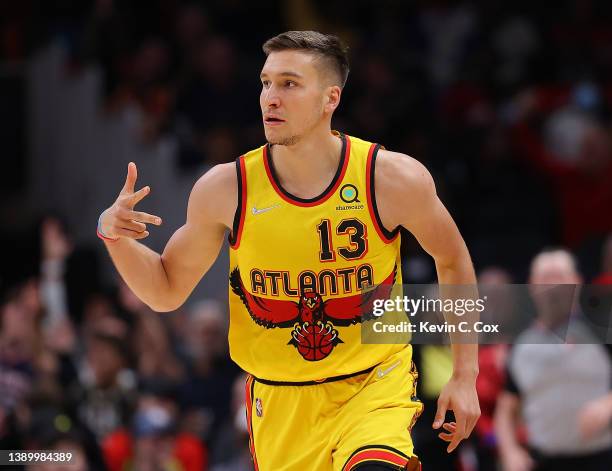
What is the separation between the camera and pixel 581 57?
1305 cm

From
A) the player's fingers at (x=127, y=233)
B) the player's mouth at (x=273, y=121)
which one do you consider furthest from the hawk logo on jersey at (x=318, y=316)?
the player's mouth at (x=273, y=121)

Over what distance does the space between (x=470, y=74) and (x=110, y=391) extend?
561cm

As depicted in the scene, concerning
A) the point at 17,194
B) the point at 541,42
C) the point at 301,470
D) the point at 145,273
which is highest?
the point at 541,42

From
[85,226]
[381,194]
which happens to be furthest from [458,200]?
[381,194]

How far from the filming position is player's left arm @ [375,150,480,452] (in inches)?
219

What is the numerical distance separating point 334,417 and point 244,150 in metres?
6.56

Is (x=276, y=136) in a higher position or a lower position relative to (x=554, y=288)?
higher

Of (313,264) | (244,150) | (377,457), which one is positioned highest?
(244,150)

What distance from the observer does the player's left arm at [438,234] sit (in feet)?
18.2

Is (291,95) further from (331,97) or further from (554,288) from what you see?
(554,288)

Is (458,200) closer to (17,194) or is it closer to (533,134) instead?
(533,134)

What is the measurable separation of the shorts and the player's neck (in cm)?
86

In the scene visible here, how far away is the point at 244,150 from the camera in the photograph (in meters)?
12.0

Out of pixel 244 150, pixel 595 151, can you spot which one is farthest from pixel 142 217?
pixel 595 151
